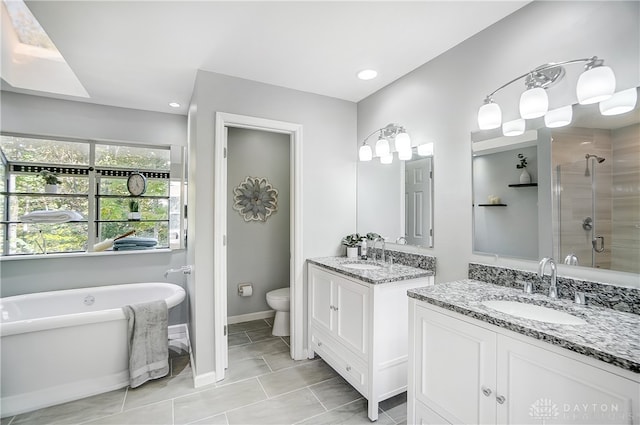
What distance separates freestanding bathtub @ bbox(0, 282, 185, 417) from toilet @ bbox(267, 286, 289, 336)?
1.37m

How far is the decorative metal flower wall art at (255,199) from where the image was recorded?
3633 mm

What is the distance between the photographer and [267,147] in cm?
379

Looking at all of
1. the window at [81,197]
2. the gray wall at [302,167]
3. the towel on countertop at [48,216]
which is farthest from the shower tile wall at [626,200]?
the towel on countertop at [48,216]

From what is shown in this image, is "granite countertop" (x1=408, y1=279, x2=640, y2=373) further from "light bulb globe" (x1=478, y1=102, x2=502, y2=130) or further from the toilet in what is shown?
the toilet

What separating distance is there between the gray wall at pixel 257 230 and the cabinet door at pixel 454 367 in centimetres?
258

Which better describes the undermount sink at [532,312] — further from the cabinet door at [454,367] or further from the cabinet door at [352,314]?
the cabinet door at [352,314]

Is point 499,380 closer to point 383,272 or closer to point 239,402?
point 383,272

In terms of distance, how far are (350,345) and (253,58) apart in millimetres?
2272

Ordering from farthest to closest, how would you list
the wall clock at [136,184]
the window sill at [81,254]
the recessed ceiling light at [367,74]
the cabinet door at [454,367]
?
the wall clock at [136,184] → the window sill at [81,254] → the recessed ceiling light at [367,74] → the cabinet door at [454,367]

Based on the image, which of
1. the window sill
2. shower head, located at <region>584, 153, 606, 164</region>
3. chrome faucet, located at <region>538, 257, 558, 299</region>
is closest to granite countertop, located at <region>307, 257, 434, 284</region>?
chrome faucet, located at <region>538, 257, 558, 299</region>

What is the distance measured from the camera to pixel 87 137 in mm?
3023

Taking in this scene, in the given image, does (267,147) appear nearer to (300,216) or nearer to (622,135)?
(300,216)

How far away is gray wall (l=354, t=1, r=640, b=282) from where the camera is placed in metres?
1.32

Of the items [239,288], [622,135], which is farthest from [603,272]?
[239,288]
